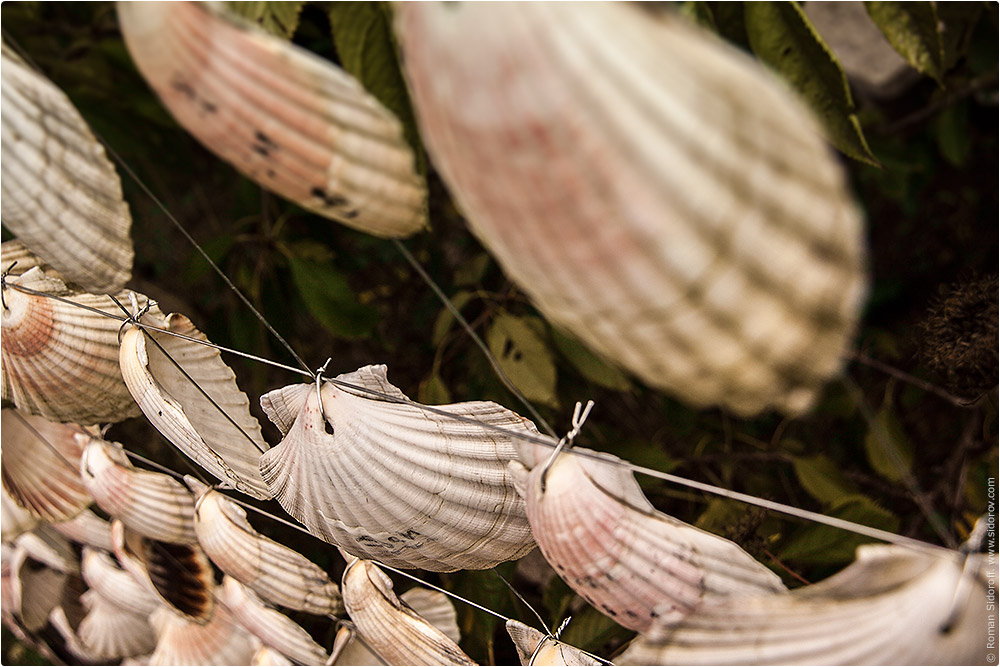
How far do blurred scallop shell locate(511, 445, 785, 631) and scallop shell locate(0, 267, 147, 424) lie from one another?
0.93 ft

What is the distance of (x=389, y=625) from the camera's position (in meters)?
0.44

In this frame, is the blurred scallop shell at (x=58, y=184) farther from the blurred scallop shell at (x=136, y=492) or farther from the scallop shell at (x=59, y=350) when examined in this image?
the blurred scallop shell at (x=136, y=492)

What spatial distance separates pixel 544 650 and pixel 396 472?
147 millimetres

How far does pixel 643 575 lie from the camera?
0.28 m

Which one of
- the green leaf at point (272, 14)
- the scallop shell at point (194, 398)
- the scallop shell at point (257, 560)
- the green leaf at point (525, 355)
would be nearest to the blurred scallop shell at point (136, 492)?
the scallop shell at point (257, 560)

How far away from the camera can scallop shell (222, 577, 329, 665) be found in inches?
20.4

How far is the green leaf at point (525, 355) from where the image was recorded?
18.9 inches

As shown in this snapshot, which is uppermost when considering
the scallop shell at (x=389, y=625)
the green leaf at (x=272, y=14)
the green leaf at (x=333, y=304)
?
the green leaf at (x=272, y=14)

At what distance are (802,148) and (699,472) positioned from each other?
1.76ft

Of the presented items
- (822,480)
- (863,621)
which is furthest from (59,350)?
(822,480)

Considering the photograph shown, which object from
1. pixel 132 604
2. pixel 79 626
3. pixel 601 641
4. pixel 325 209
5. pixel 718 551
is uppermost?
pixel 325 209

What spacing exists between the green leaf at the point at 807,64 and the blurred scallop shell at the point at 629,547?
0.20 m

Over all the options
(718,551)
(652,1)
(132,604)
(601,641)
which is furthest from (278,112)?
(132,604)

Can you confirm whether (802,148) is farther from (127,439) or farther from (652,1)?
(127,439)
